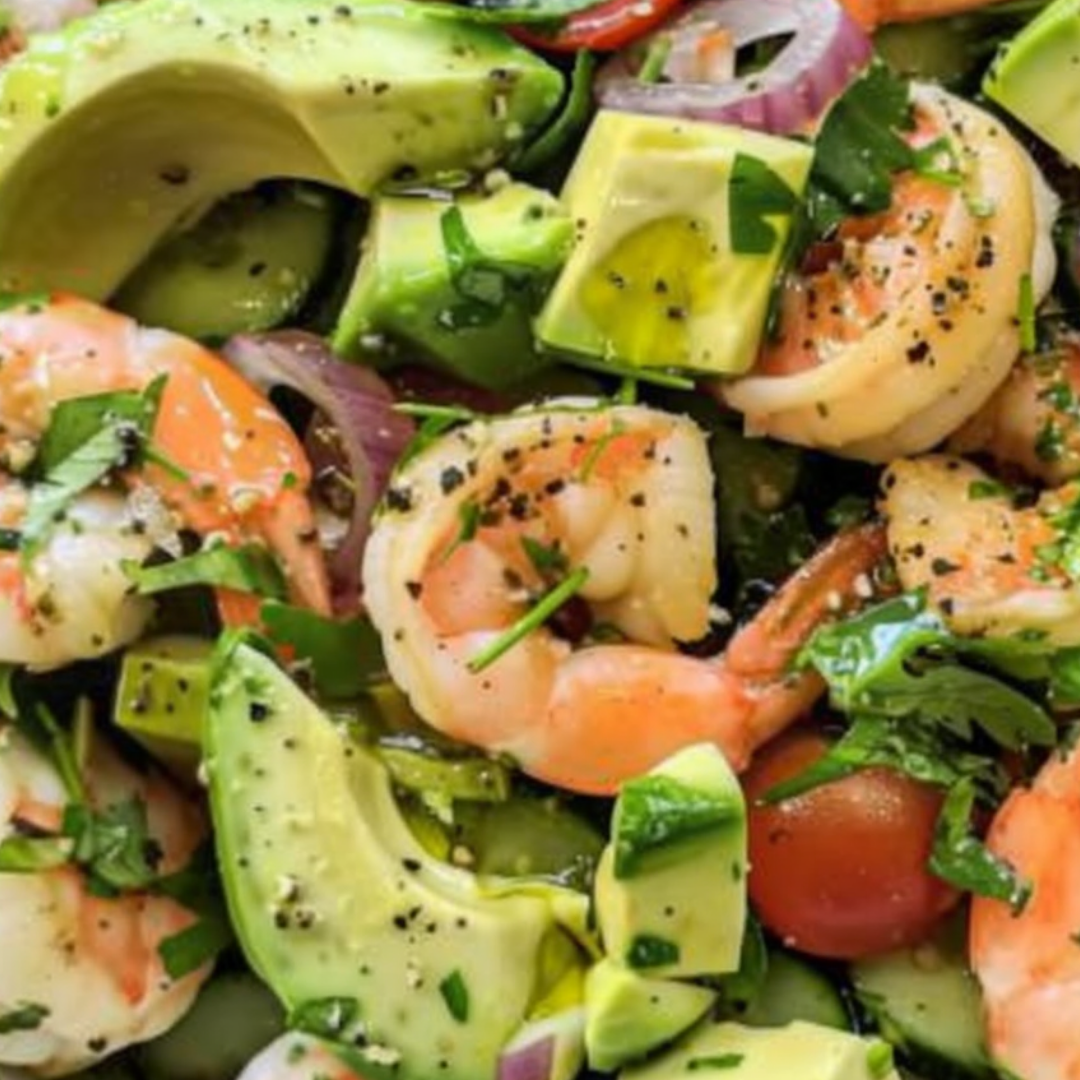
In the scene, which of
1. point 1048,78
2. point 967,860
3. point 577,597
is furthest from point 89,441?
point 1048,78

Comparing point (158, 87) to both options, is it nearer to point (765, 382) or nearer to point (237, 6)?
point (237, 6)

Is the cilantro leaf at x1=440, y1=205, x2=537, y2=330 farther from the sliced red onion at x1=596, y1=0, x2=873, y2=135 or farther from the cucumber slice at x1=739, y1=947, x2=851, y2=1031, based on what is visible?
the cucumber slice at x1=739, y1=947, x2=851, y2=1031

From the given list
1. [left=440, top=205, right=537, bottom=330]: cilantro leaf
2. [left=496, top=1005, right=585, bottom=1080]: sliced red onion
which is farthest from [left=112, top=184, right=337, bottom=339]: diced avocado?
[left=496, top=1005, right=585, bottom=1080]: sliced red onion

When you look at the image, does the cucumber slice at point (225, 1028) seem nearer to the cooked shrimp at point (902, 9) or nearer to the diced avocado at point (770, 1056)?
the diced avocado at point (770, 1056)

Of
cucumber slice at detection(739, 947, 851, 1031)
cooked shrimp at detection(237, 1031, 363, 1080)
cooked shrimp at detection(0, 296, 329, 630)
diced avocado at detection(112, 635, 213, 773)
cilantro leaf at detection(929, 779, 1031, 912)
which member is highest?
cooked shrimp at detection(0, 296, 329, 630)

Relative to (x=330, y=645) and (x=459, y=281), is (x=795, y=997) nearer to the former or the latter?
(x=330, y=645)
